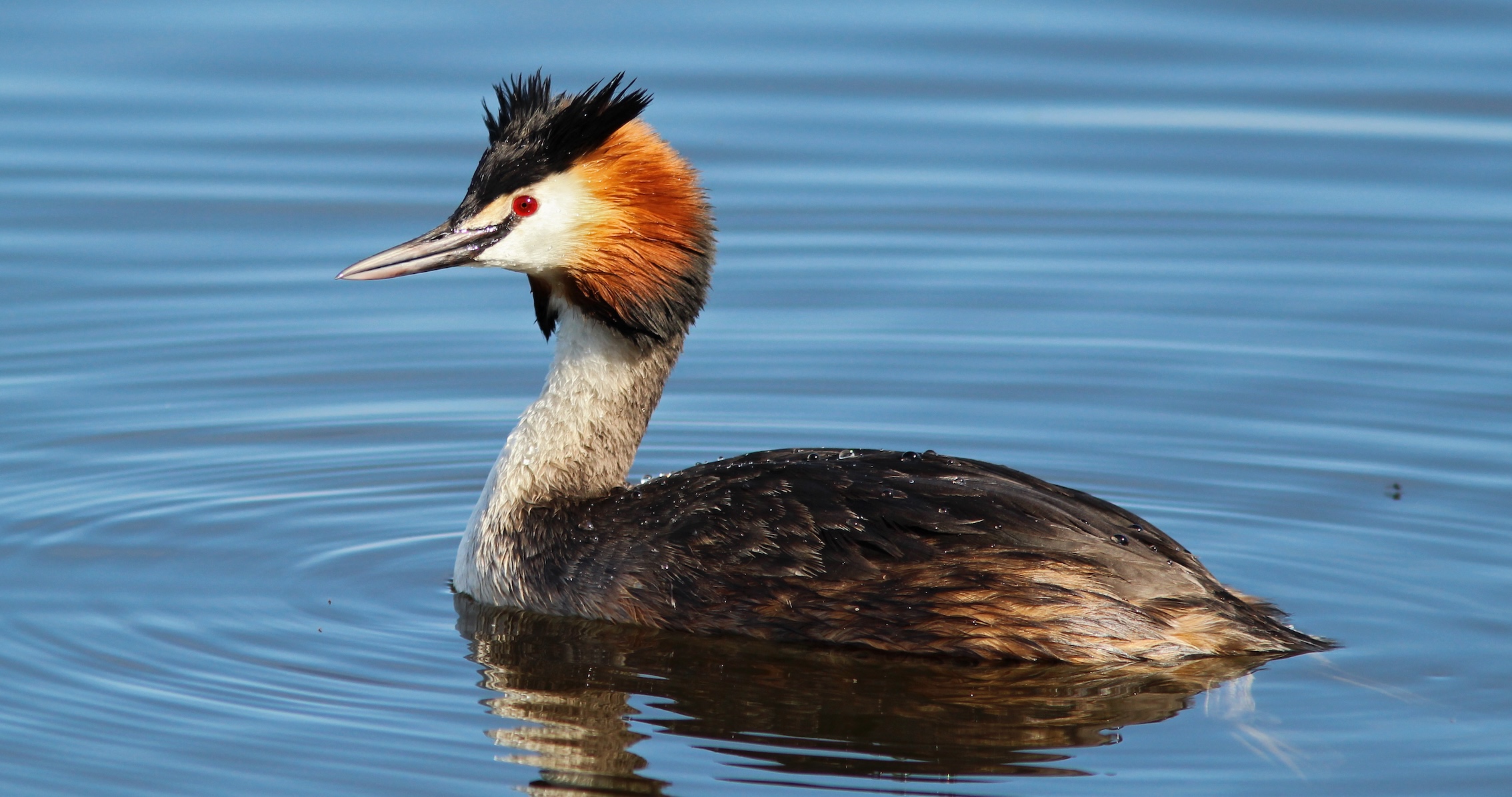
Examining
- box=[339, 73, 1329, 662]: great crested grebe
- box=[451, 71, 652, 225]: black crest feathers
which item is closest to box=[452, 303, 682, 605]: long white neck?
box=[339, 73, 1329, 662]: great crested grebe

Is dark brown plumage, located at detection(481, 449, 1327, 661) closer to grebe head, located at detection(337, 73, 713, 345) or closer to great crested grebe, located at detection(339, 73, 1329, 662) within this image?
great crested grebe, located at detection(339, 73, 1329, 662)

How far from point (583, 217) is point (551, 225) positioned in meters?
0.12

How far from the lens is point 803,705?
24.0 feet

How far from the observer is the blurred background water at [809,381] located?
23.2 ft

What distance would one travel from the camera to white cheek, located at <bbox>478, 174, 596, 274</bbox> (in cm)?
827

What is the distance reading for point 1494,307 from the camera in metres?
11.4

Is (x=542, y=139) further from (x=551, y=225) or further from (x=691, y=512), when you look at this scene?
(x=691, y=512)

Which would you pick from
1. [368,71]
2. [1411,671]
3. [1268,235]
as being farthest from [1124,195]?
[1411,671]

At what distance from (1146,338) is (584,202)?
3898 mm

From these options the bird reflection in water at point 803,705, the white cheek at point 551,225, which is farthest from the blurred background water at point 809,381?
the white cheek at point 551,225

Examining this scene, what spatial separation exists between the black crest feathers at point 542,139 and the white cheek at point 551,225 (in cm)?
7

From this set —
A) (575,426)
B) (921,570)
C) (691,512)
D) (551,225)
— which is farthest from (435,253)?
(921,570)

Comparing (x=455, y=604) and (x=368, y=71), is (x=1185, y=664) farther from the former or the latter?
(x=368, y=71)

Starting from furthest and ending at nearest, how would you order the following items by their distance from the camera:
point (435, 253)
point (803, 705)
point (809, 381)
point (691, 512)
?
1. point (809, 381)
2. point (435, 253)
3. point (691, 512)
4. point (803, 705)
